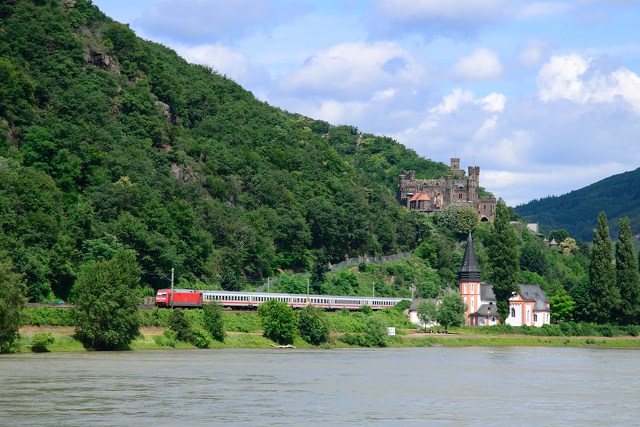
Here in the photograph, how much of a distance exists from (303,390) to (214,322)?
42.0m

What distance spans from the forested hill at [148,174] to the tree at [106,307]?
11.7 meters

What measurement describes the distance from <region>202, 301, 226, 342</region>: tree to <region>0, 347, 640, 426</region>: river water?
1176 centimetres

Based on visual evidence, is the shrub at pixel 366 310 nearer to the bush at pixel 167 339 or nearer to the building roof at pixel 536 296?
the building roof at pixel 536 296

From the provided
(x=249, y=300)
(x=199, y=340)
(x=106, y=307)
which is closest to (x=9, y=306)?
(x=106, y=307)

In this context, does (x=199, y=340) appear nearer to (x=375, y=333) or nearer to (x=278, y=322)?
(x=278, y=322)

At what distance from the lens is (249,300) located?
111625 mm

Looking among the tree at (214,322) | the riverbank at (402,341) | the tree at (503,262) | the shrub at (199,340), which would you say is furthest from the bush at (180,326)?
the tree at (503,262)

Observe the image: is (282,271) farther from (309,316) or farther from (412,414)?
(412,414)

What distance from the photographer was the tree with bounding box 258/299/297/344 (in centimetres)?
10050

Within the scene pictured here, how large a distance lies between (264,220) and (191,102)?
34.0m

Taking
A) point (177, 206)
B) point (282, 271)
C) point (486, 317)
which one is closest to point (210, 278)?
point (177, 206)

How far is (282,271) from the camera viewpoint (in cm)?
14600

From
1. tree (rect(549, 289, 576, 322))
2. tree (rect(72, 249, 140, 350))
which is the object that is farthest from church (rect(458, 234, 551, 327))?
tree (rect(72, 249, 140, 350))

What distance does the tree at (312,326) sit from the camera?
4072 inches
